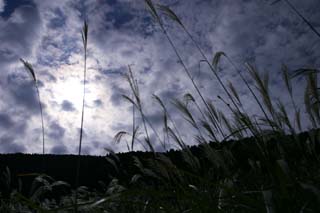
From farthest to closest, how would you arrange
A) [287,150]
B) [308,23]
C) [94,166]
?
[94,166]
[287,150]
[308,23]

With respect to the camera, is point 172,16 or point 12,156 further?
point 12,156

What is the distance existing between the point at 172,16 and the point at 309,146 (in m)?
1.38

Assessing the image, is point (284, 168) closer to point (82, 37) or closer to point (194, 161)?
point (194, 161)

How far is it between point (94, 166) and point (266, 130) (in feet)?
29.9

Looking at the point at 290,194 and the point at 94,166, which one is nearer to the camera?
the point at 290,194

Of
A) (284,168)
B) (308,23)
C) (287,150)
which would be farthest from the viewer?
(287,150)

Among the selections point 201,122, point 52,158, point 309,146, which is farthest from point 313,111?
point 52,158

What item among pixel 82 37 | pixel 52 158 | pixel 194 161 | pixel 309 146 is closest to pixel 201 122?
pixel 194 161

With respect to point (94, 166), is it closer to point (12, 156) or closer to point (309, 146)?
point (12, 156)

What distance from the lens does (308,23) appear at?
5.90 ft

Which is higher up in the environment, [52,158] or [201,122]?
[52,158]

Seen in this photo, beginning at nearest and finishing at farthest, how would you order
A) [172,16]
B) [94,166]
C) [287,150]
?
[172,16]
[287,150]
[94,166]

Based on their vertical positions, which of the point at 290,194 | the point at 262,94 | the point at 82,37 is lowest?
the point at 290,194

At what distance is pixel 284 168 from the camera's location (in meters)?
1.29
